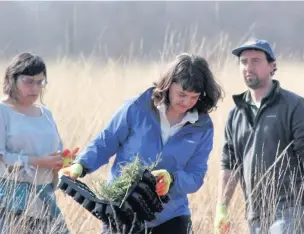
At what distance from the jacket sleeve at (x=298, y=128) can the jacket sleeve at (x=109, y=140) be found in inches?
36.3

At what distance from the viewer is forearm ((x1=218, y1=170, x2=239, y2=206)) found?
4.90 metres

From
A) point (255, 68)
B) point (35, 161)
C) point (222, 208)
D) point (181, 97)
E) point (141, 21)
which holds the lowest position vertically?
point (141, 21)

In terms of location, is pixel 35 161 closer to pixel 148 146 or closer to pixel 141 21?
pixel 148 146

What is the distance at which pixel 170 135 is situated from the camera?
4375 mm

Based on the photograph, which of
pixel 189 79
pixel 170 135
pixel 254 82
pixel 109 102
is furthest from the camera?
pixel 109 102

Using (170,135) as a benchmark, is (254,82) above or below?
above

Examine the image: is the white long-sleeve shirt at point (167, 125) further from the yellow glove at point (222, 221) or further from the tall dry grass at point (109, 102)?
the tall dry grass at point (109, 102)

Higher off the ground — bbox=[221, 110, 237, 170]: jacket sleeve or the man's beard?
the man's beard

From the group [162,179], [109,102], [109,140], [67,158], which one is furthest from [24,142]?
[109,102]

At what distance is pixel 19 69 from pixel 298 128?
4.95ft

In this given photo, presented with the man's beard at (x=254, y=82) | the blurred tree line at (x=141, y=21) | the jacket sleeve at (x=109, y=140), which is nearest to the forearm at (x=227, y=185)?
the man's beard at (x=254, y=82)

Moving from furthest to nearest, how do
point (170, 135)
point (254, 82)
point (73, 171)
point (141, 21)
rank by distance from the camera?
point (141, 21) → point (254, 82) → point (170, 135) → point (73, 171)

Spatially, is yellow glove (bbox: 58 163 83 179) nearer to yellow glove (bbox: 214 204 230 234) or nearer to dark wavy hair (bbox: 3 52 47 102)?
dark wavy hair (bbox: 3 52 47 102)

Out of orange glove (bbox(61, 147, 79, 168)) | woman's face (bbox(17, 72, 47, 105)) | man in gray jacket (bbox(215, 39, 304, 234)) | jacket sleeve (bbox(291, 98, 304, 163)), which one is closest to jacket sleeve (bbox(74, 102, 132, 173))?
orange glove (bbox(61, 147, 79, 168))
